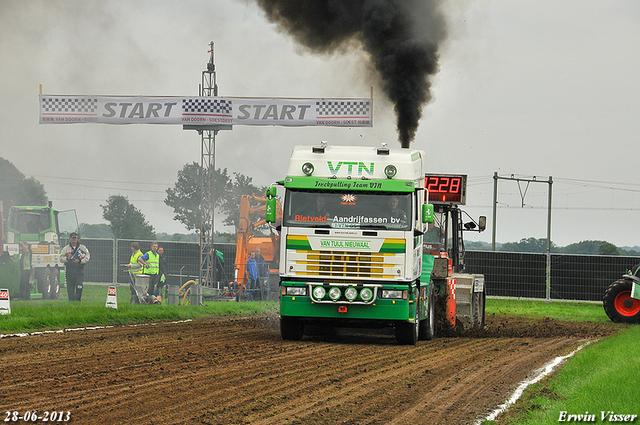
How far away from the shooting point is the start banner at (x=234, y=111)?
2433 centimetres

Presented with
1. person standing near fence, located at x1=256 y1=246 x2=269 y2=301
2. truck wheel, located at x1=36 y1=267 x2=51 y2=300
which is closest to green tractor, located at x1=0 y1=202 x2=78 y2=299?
truck wheel, located at x1=36 y1=267 x2=51 y2=300

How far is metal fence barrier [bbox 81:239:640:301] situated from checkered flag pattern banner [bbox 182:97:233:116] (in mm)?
9547

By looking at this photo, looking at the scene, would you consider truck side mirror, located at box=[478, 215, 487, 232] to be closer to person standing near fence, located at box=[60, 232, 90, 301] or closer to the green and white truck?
the green and white truck

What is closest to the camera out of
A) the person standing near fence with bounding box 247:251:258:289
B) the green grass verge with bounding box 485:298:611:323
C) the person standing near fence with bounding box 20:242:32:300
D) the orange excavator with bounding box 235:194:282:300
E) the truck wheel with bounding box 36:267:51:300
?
the green grass verge with bounding box 485:298:611:323

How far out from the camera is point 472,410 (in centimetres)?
846

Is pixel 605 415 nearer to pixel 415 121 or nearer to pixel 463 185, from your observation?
pixel 463 185

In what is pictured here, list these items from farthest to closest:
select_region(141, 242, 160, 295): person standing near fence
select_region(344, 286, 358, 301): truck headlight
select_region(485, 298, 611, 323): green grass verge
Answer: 1. select_region(485, 298, 611, 323): green grass verge
2. select_region(141, 242, 160, 295): person standing near fence
3. select_region(344, 286, 358, 301): truck headlight

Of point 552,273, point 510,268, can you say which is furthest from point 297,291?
point 552,273

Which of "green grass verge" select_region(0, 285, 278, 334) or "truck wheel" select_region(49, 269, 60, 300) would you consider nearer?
"green grass verge" select_region(0, 285, 278, 334)

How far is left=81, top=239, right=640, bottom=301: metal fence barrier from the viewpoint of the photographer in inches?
1272

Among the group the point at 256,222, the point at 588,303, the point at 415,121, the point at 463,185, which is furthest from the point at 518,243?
the point at 463,185

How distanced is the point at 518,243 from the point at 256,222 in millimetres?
36282

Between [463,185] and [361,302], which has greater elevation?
[463,185]

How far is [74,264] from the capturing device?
24.1 metres
